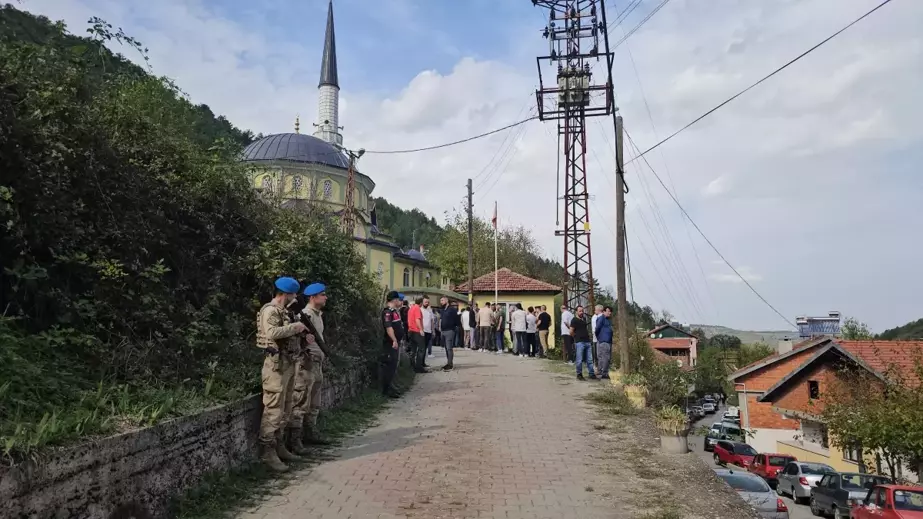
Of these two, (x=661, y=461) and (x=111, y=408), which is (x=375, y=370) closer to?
(x=661, y=461)

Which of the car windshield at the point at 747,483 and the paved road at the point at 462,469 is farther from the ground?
the paved road at the point at 462,469

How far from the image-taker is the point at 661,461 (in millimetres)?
7414

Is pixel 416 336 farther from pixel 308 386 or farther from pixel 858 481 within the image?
pixel 858 481

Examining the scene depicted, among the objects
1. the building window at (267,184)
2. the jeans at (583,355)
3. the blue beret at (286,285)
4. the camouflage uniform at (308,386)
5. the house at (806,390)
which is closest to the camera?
A: the blue beret at (286,285)

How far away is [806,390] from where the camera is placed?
34.3 metres

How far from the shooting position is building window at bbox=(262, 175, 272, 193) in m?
9.76

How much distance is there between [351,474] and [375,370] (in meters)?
5.49

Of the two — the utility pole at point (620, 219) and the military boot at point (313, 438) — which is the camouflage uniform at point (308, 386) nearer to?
the military boot at point (313, 438)

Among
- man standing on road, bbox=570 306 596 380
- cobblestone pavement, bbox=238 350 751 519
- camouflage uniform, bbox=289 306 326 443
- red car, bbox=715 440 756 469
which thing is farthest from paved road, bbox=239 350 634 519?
red car, bbox=715 440 756 469

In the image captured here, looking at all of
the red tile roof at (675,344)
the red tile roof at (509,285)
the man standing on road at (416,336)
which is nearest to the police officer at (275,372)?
the man standing on road at (416,336)

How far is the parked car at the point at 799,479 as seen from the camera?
25453mm

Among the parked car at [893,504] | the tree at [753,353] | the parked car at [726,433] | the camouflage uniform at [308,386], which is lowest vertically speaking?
the parked car at [726,433]

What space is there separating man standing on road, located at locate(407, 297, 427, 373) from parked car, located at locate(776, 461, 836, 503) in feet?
61.8

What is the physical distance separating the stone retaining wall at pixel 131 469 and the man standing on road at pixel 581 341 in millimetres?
9273
